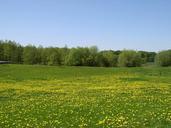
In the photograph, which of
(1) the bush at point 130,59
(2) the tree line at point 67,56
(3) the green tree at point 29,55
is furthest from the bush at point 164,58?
(3) the green tree at point 29,55

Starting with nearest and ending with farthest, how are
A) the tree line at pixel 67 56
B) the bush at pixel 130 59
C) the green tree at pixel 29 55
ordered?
the tree line at pixel 67 56 < the green tree at pixel 29 55 < the bush at pixel 130 59

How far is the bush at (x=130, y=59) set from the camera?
147375mm

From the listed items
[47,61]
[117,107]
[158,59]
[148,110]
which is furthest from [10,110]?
[158,59]

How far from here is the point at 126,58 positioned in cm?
14850

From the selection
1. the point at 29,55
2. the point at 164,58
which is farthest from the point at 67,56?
the point at 164,58

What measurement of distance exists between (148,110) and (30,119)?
6322mm

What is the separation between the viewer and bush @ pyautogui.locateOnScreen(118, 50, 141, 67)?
147375 mm

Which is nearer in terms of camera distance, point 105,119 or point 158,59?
point 105,119

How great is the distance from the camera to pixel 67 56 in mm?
140500

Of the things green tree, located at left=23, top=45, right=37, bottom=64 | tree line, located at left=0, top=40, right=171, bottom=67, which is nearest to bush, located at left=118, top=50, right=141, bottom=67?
tree line, located at left=0, top=40, right=171, bottom=67

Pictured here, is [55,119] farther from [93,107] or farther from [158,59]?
[158,59]

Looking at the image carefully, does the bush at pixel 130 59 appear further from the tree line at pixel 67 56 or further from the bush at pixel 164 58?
the bush at pixel 164 58

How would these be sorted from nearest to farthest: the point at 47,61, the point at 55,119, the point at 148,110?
the point at 55,119 → the point at 148,110 → the point at 47,61

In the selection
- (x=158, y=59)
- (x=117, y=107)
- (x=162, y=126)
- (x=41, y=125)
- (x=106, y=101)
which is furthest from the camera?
(x=158, y=59)
